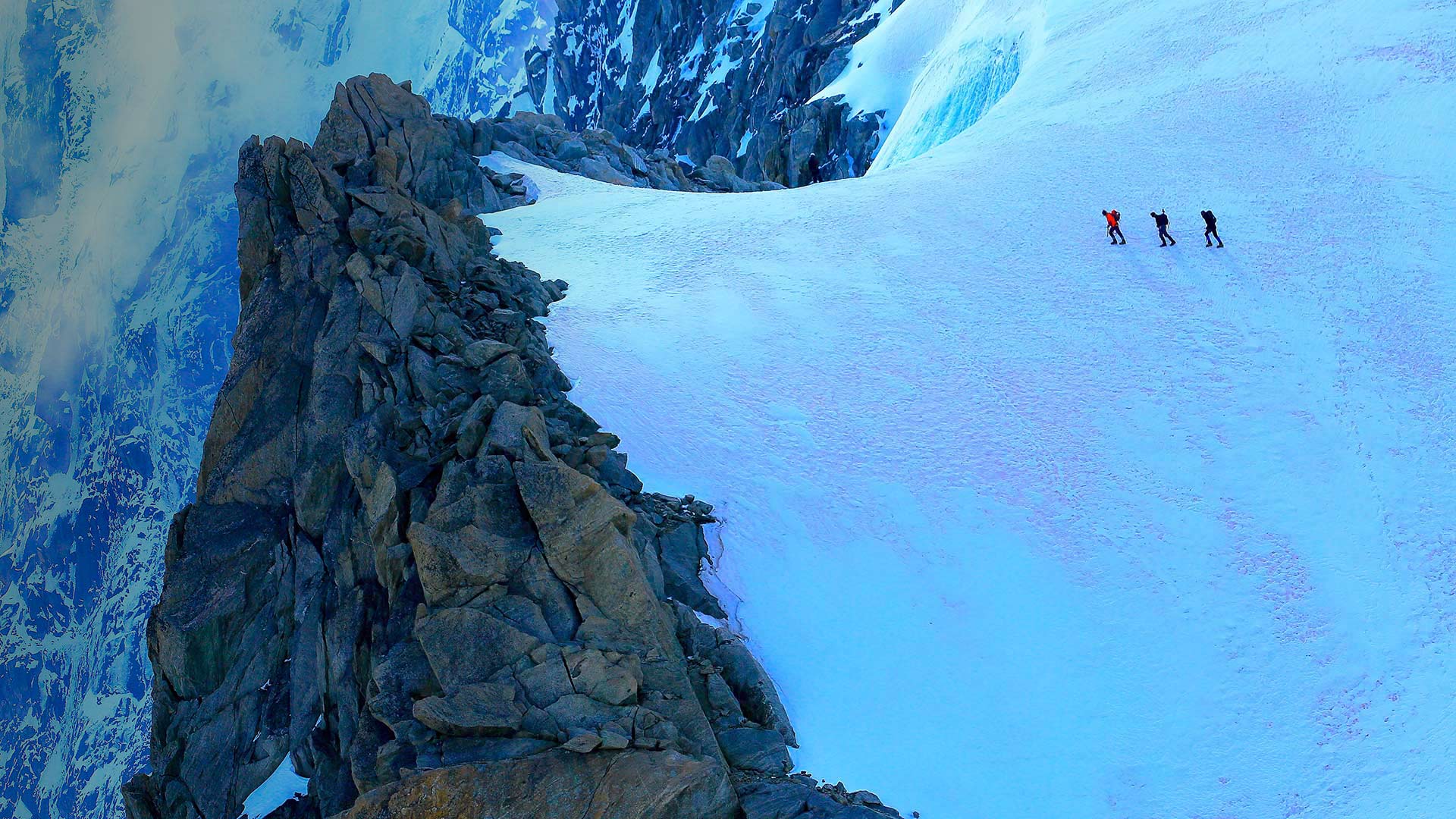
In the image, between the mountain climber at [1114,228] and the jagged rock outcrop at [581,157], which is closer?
the mountain climber at [1114,228]

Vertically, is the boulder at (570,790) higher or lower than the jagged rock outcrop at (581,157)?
lower

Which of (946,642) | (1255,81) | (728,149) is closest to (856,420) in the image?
(946,642)

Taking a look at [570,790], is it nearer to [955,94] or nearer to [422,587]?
[422,587]

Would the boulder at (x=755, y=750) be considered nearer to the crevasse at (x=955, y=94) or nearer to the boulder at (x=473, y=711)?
the boulder at (x=473, y=711)

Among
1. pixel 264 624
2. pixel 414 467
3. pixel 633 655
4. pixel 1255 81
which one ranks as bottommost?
pixel 633 655

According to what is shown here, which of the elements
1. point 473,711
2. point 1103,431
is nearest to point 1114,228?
point 1103,431

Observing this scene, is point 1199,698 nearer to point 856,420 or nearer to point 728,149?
point 856,420

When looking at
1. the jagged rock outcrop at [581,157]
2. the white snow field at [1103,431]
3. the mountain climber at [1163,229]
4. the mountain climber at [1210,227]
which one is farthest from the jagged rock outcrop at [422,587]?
the jagged rock outcrop at [581,157]

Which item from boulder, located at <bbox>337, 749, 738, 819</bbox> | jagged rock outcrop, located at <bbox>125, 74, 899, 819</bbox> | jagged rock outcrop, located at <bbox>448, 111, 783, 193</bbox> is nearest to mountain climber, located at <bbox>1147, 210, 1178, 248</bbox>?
jagged rock outcrop, located at <bbox>125, 74, 899, 819</bbox>
